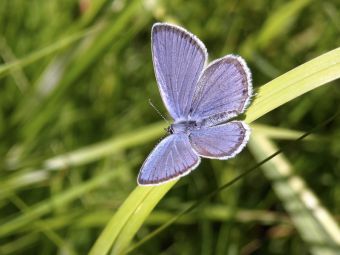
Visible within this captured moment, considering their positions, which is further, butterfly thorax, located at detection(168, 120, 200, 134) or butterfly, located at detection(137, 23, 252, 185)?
butterfly thorax, located at detection(168, 120, 200, 134)

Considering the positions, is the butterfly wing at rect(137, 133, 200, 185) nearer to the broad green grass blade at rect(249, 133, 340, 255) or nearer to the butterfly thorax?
the butterfly thorax

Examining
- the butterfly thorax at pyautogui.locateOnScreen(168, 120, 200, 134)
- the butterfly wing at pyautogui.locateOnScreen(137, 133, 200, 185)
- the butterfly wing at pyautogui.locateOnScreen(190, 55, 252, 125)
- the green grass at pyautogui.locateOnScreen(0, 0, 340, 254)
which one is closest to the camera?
the butterfly wing at pyautogui.locateOnScreen(137, 133, 200, 185)

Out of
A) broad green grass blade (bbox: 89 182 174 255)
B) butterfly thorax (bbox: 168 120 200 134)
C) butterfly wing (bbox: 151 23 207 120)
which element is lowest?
broad green grass blade (bbox: 89 182 174 255)

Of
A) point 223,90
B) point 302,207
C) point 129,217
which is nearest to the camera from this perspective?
point 129,217

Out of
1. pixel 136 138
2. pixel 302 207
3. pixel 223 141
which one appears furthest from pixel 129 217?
pixel 136 138

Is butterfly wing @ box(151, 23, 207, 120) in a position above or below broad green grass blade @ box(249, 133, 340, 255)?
above

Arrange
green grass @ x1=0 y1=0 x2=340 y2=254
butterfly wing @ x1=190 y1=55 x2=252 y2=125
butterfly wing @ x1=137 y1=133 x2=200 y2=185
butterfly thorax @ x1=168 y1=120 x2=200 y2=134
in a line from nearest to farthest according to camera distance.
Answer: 1. butterfly wing @ x1=137 y1=133 x2=200 y2=185
2. butterfly wing @ x1=190 y1=55 x2=252 y2=125
3. butterfly thorax @ x1=168 y1=120 x2=200 y2=134
4. green grass @ x1=0 y1=0 x2=340 y2=254

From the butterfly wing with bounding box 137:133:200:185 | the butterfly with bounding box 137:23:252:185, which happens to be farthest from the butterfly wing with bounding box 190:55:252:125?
the butterfly wing with bounding box 137:133:200:185

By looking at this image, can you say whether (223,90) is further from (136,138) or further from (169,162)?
(136,138)
